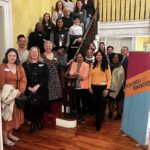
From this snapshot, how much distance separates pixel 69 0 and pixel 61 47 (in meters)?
2.05

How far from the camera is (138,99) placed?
131 inches

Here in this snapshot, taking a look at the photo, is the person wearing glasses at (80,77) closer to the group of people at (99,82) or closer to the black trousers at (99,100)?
the group of people at (99,82)

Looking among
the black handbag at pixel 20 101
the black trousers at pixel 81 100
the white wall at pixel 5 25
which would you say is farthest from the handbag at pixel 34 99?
the white wall at pixel 5 25

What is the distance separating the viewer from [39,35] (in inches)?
183

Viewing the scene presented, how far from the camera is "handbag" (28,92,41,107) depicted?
3.57 meters

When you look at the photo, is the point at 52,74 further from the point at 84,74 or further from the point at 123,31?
the point at 123,31

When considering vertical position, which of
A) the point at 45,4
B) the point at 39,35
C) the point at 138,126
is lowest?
→ the point at 138,126

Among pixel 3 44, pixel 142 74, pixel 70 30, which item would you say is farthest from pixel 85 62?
pixel 3 44

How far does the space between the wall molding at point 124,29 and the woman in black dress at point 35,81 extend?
3534mm

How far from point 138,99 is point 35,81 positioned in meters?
1.59

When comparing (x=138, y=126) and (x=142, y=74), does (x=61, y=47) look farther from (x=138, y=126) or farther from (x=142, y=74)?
(x=138, y=126)

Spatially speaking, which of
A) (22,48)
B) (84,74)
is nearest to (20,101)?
(22,48)

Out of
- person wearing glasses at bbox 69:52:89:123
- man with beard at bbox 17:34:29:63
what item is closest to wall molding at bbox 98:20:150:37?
person wearing glasses at bbox 69:52:89:123

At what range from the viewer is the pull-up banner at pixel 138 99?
315 centimetres
